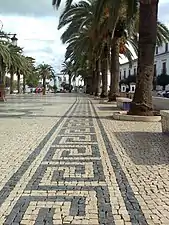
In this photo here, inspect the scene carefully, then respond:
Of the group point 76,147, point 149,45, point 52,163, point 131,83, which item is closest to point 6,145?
point 76,147

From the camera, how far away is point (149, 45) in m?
16.1

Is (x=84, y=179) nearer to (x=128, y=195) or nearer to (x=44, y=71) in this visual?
(x=128, y=195)

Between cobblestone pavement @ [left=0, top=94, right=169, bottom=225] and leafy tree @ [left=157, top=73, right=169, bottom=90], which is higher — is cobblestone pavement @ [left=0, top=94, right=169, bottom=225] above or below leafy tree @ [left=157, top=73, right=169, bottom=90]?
below

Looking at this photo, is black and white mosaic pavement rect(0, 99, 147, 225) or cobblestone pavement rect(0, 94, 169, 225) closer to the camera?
black and white mosaic pavement rect(0, 99, 147, 225)

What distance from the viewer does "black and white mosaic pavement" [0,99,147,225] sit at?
4496mm

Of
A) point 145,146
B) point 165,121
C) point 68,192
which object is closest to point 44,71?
point 165,121

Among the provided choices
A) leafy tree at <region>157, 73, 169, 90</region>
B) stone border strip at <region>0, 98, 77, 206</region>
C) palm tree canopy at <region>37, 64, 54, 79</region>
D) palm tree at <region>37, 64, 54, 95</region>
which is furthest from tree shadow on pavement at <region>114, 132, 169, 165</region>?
palm tree canopy at <region>37, 64, 54, 79</region>

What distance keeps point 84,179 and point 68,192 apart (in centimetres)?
76

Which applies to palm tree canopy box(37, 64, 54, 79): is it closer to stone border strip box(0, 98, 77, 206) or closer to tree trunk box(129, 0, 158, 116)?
tree trunk box(129, 0, 158, 116)

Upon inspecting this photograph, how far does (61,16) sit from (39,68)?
3798 inches

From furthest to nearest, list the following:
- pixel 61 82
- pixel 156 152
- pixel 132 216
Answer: pixel 61 82 → pixel 156 152 → pixel 132 216

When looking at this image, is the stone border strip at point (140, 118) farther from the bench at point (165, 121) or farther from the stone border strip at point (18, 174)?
the stone border strip at point (18, 174)

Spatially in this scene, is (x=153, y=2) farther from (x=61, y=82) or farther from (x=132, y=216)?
(x=61, y=82)

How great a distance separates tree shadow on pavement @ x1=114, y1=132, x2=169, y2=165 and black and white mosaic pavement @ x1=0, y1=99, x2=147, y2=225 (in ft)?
1.54
